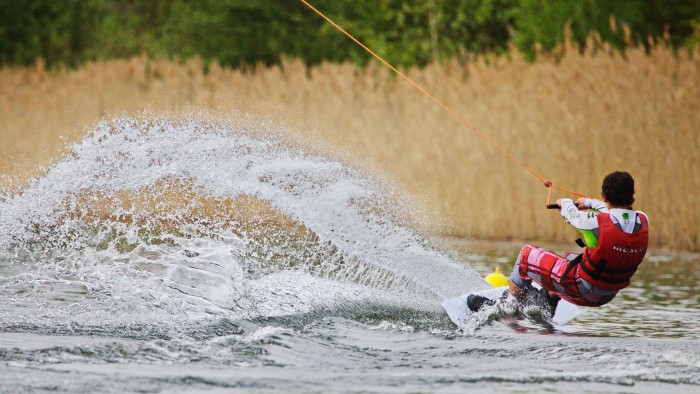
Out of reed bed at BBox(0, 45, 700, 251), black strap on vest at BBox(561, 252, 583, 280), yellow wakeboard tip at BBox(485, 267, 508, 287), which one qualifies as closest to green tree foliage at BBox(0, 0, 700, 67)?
reed bed at BBox(0, 45, 700, 251)

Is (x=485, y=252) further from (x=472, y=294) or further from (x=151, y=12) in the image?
(x=151, y=12)

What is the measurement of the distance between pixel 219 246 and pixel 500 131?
5.43 metres

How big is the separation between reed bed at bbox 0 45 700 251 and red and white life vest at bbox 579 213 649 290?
3.82 m

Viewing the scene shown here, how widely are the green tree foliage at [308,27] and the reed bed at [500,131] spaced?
329cm

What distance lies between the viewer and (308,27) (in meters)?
24.3

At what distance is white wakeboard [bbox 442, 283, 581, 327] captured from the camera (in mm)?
8445

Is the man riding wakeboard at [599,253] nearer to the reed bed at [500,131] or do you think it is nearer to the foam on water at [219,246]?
the foam on water at [219,246]

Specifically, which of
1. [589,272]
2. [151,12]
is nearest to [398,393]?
[589,272]

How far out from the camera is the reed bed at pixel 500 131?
12438mm

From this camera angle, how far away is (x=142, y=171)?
9.28 m

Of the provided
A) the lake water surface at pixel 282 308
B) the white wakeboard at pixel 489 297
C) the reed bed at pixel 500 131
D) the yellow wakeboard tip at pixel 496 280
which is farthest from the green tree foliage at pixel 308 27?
the white wakeboard at pixel 489 297

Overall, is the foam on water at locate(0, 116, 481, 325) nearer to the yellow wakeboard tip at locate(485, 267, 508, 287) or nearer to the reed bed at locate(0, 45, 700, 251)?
the yellow wakeboard tip at locate(485, 267, 508, 287)

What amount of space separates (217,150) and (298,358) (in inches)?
122

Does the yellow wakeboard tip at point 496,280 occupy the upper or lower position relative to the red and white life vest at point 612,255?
lower
